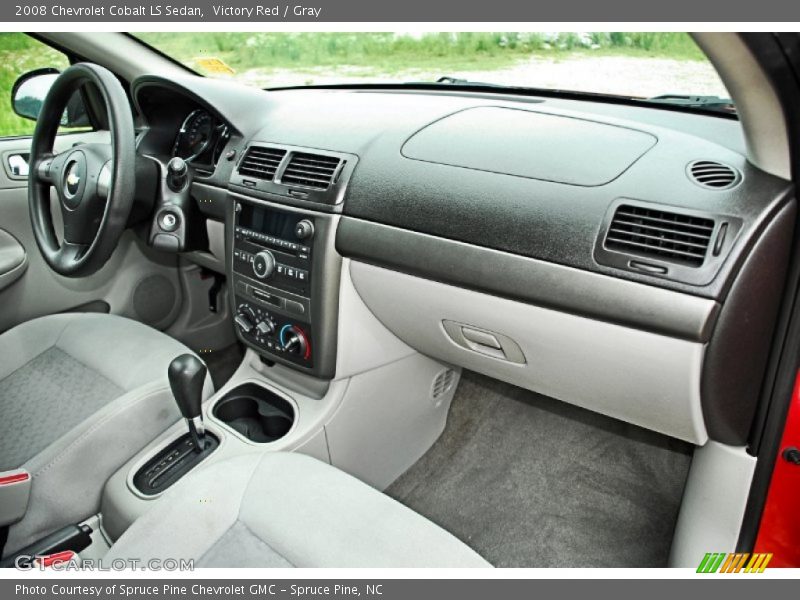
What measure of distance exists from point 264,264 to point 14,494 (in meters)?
0.73

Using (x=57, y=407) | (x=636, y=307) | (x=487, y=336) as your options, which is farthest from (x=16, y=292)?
(x=636, y=307)

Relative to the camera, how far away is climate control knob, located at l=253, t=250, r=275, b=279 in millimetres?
1620

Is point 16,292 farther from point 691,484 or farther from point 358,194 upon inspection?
point 691,484

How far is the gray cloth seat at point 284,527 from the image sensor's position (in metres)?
1.06

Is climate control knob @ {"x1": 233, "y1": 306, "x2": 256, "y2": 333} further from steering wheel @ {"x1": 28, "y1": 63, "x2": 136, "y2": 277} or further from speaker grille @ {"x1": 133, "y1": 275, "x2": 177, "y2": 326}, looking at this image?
speaker grille @ {"x1": 133, "y1": 275, "x2": 177, "y2": 326}

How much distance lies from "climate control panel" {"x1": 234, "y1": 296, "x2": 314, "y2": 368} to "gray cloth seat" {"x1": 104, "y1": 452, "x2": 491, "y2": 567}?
0.45 metres

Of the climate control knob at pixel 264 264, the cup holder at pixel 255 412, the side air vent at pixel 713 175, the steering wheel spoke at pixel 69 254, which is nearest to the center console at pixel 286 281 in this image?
the climate control knob at pixel 264 264

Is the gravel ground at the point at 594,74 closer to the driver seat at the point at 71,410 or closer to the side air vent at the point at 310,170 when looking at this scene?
the side air vent at the point at 310,170

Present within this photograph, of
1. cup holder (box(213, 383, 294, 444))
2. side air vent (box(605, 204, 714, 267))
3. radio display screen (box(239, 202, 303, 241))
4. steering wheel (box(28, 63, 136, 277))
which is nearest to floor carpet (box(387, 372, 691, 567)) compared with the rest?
cup holder (box(213, 383, 294, 444))

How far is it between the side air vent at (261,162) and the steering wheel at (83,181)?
28 cm

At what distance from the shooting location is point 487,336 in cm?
142

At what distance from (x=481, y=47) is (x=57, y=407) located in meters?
1.36

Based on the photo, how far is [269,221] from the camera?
5.30 feet

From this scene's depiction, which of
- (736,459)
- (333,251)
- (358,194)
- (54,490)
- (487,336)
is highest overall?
(358,194)
